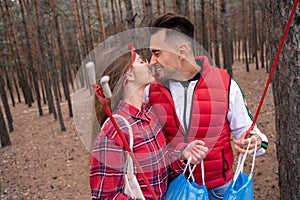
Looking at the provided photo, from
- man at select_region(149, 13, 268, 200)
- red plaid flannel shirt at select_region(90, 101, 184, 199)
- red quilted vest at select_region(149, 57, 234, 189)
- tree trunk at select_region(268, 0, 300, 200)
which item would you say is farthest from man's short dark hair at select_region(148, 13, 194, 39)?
tree trunk at select_region(268, 0, 300, 200)

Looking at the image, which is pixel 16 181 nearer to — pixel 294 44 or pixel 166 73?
pixel 166 73

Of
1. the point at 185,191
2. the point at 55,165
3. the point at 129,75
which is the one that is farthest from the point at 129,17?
the point at 185,191

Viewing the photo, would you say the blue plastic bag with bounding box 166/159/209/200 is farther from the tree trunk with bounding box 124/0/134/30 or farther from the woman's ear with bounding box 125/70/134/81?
the tree trunk with bounding box 124/0/134/30

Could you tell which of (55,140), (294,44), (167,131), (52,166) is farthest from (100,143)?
(55,140)

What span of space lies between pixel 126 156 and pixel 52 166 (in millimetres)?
5030

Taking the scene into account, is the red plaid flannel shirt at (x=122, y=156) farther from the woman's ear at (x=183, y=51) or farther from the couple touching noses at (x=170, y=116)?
the woman's ear at (x=183, y=51)

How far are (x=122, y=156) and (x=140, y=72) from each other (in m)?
0.36

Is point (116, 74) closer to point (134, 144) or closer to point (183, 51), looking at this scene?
point (134, 144)

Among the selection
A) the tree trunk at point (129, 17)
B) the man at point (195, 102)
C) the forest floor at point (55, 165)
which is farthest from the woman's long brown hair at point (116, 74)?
the tree trunk at point (129, 17)

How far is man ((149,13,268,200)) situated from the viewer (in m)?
1.43

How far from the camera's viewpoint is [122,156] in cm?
106

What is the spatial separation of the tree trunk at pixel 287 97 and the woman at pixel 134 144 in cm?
153

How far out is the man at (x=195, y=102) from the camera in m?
1.43

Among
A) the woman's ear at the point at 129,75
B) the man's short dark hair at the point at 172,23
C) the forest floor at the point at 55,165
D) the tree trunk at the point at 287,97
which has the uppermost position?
the man's short dark hair at the point at 172,23
